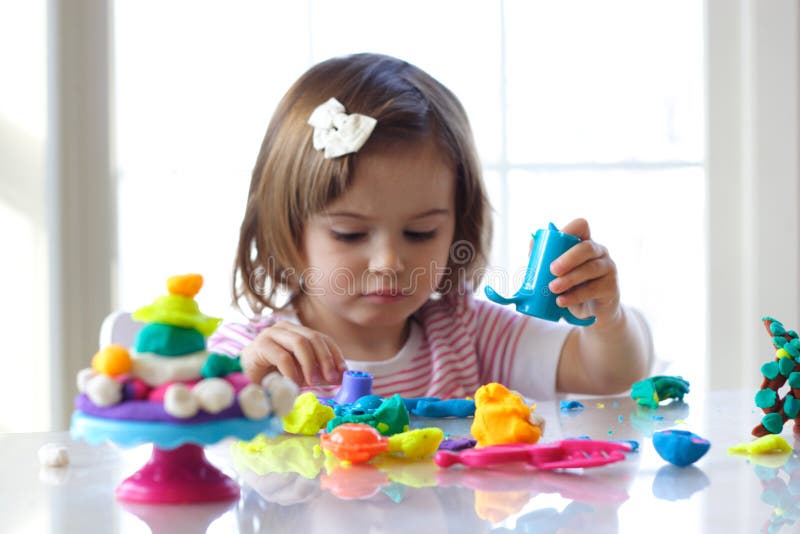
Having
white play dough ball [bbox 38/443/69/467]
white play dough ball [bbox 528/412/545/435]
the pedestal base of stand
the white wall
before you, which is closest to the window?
the white wall

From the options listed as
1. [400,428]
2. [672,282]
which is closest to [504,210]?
[672,282]

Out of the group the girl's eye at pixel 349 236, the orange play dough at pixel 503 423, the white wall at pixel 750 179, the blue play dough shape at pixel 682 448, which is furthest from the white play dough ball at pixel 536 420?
the white wall at pixel 750 179

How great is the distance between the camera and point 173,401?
479 millimetres

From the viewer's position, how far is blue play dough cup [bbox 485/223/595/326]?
89 cm

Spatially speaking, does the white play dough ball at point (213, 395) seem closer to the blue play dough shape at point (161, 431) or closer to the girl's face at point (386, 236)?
the blue play dough shape at point (161, 431)

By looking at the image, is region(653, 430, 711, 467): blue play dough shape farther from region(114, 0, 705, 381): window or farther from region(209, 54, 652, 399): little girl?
region(114, 0, 705, 381): window

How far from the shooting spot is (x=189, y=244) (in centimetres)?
205

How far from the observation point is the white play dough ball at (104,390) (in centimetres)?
49

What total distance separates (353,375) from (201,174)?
1288mm

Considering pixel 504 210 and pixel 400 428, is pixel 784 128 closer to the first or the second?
pixel 504 210

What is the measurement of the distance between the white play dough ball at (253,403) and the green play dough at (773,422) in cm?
43

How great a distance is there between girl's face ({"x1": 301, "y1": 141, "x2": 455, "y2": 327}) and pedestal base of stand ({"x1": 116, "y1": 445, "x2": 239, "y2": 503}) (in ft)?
1.96

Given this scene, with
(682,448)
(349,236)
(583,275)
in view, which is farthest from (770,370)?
(349,236)

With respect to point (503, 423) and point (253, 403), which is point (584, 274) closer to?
point (503, 423)
